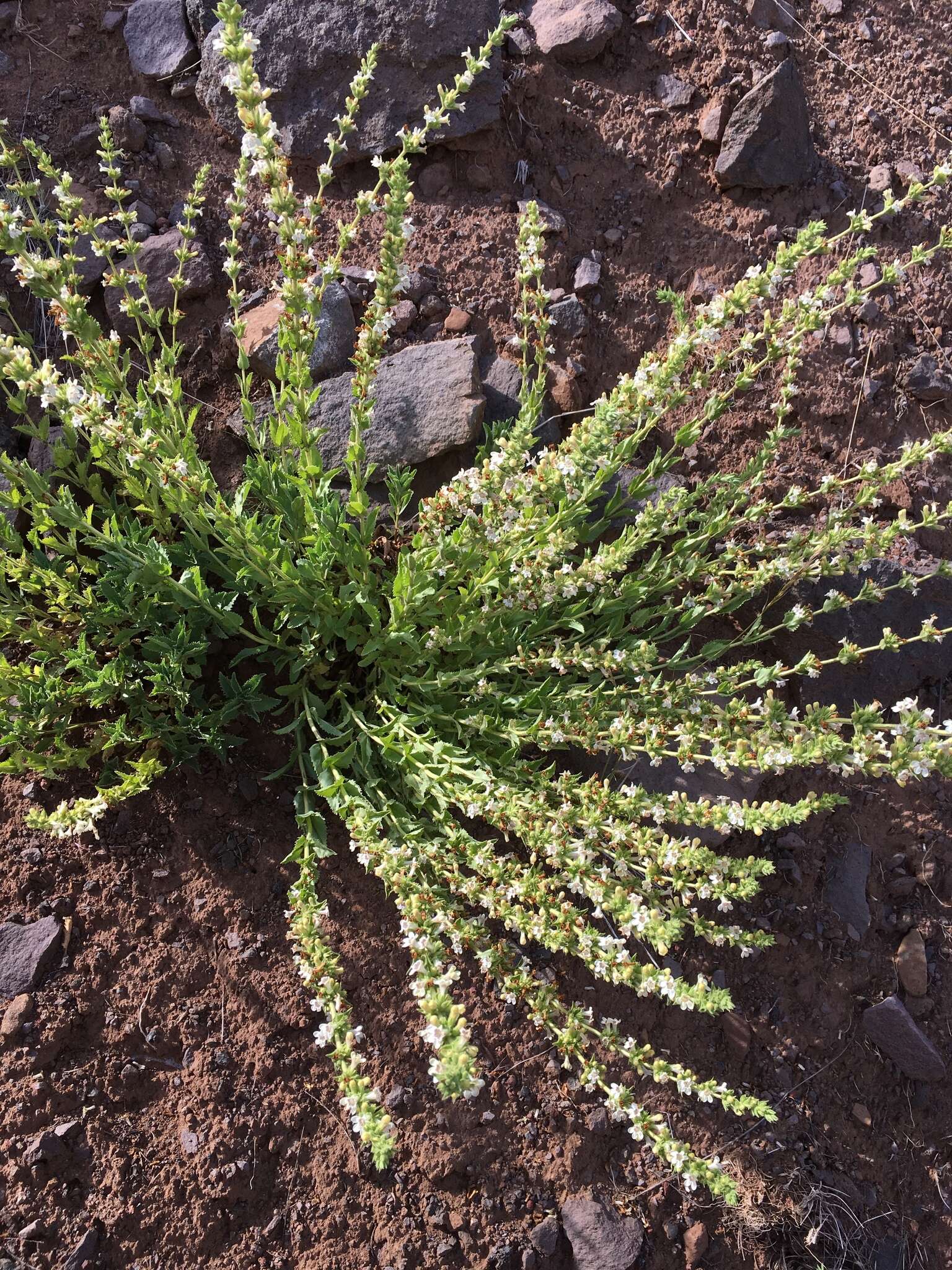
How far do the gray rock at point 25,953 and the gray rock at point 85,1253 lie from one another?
30.8 inches

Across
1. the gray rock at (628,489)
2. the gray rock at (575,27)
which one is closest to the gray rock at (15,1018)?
the gray rock at (628,489)

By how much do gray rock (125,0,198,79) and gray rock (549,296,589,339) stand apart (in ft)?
6.88

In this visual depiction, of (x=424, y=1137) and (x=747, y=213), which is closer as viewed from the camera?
(x=424, y=1137)

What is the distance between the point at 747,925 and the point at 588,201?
135 inches

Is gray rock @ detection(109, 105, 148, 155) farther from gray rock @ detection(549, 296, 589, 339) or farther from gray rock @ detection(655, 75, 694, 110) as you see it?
gray rock @ detection(655, 75, 694, 110)

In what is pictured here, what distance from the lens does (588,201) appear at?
179 inches

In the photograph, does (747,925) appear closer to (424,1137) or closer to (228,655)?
(424,1137)

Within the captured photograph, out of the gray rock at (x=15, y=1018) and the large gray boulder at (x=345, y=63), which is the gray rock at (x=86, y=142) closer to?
the large gray boulder at (x=345, y=63)

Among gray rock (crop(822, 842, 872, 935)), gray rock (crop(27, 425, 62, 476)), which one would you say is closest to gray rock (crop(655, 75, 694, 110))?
gray rock (crop(27, 425, 62, 476))

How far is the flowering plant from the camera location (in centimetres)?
244

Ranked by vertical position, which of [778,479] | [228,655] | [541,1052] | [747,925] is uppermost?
[228,655]

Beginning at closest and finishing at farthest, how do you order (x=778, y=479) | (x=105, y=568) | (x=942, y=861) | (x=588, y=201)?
1. (x=105, y=568)
2. (x=942, y=861)
3. (x=778, y=479)
4. (x=588, y=201)

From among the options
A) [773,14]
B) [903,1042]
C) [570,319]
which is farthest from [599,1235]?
[773,14]

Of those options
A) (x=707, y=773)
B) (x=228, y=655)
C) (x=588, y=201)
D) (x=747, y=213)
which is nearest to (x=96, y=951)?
(x=228, y=655)
